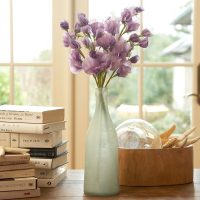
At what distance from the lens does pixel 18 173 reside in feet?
5.31

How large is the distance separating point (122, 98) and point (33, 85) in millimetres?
903

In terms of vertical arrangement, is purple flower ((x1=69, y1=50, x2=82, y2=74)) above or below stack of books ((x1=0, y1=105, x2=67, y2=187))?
above

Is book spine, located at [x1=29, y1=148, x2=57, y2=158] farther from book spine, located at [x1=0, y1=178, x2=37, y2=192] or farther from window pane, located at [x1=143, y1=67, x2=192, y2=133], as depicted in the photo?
window pane, located at [x1=143, y1=67, x2=192, y2=133]

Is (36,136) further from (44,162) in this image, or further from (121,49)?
(121,49)

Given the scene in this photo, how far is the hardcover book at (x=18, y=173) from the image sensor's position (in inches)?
62.9

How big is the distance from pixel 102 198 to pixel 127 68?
404 mm

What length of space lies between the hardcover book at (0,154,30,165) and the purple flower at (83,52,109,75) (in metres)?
0.33

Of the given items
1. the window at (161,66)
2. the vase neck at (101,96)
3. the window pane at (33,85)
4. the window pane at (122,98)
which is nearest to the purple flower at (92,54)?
the vase neck at (101,96)

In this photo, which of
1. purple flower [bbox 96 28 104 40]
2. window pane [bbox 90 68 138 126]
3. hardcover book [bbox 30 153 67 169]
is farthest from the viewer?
window pane [bbox 90 68 138 126]

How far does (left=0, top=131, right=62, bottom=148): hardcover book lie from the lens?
5.80 ft

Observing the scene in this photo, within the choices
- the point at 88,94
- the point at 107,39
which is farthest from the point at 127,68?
the point at 88,94

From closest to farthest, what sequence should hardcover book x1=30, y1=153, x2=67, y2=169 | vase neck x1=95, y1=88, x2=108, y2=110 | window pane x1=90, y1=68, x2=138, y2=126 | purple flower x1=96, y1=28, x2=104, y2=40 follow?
purple flower x1=96, y1=28, x2=104, y2=40 → vase neck x1=95, y1=88, x2=108, y2=110 → hardcover book x1=30, y1=153, x2=67, y2=169 → window pane x1=90, y1=68, x2=138, y2=126

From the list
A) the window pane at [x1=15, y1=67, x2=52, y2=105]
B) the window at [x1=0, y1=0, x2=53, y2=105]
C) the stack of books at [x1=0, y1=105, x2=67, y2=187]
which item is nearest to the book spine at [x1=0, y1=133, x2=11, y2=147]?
the stack of books at [x1=0, y1=105, x2=67, y2=187]

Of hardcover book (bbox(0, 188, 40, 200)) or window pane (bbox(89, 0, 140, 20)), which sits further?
window pane (bbox(89, 0, 140, 20))
